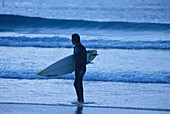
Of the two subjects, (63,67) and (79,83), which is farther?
(63,67)

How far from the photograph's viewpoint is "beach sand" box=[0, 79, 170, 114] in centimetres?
610

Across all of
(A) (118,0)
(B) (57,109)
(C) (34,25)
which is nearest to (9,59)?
(B) (57,109)

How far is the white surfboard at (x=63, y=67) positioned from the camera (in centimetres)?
761

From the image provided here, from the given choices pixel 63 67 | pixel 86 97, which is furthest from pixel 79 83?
pixel 63 67

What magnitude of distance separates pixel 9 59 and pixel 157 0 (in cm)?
6948

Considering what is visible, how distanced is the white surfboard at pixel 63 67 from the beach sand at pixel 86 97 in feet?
1.38

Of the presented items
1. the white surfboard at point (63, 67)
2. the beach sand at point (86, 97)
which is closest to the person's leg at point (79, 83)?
the beach sand at point (86, 97)

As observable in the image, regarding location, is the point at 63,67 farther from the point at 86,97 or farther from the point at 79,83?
the point at 79,83

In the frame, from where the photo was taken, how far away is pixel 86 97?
23.5ft

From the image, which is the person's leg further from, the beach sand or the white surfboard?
the white surfboard

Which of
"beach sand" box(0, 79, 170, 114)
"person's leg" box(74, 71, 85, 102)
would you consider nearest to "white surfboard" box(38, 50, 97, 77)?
"beach sand" box(0, 79, 170, 114)

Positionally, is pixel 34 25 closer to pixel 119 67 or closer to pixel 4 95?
pixel 119 67

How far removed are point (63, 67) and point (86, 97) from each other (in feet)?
3.36

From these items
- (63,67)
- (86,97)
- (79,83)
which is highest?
(63,67)
